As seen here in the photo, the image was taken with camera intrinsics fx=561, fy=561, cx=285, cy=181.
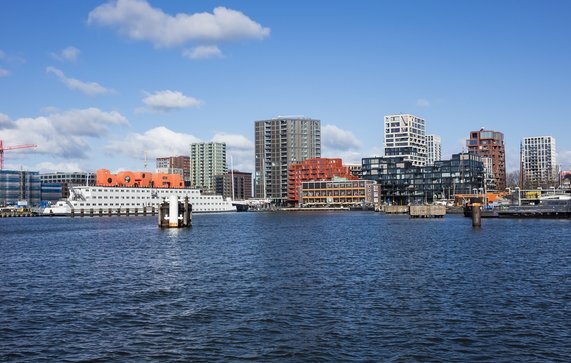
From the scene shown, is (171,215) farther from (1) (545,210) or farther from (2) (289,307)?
(1) (545,210)

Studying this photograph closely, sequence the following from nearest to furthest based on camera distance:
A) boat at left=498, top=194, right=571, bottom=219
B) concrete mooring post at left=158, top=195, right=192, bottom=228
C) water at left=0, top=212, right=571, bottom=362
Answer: water at left=0, top=212, right=571, bottom=362, concrete mooring post at left=158, top=195, right=192, bottom=228, boat at left=498, top=194, right=571, bottom=219

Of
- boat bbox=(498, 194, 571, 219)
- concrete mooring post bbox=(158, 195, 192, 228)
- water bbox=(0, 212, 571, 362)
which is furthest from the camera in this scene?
boat bbox=(498, 194, 571, 219)

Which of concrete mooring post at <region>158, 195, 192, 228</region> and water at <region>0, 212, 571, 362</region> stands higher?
concrete mooring post at <region>158, 195, 192, 228</region>

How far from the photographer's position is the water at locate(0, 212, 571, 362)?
1090 inches

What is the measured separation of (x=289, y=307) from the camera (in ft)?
123

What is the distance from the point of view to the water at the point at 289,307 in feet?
90.8

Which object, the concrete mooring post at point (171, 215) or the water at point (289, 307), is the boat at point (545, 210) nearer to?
the concrete mooring post at point (171, 215)

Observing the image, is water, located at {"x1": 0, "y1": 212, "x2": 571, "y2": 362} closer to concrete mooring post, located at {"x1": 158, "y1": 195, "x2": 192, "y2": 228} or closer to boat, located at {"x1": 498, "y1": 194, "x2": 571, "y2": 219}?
concrete mooring post, located at {"x1": 158, "y1": 195, "x2": 192, "y2": 228}

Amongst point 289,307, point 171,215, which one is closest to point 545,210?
point 171,215

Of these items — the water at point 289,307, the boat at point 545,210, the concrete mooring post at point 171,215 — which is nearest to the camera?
the water at point 289,307

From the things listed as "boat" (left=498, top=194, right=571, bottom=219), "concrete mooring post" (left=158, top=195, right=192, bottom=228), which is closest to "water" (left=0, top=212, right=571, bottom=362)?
"concrete mooring post" (left=158, top=195, right=192, bottom=228)

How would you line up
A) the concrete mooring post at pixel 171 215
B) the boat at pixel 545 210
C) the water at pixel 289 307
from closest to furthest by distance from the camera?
the water at pixel 289 307 < the concrete mooring post at pixel 171 215 < the boat at pixel 545 210

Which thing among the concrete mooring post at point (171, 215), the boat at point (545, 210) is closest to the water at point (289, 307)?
the concrete mooring post at point (171, 215)

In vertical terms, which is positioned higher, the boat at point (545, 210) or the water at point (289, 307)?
the boat at point (545, 210)
